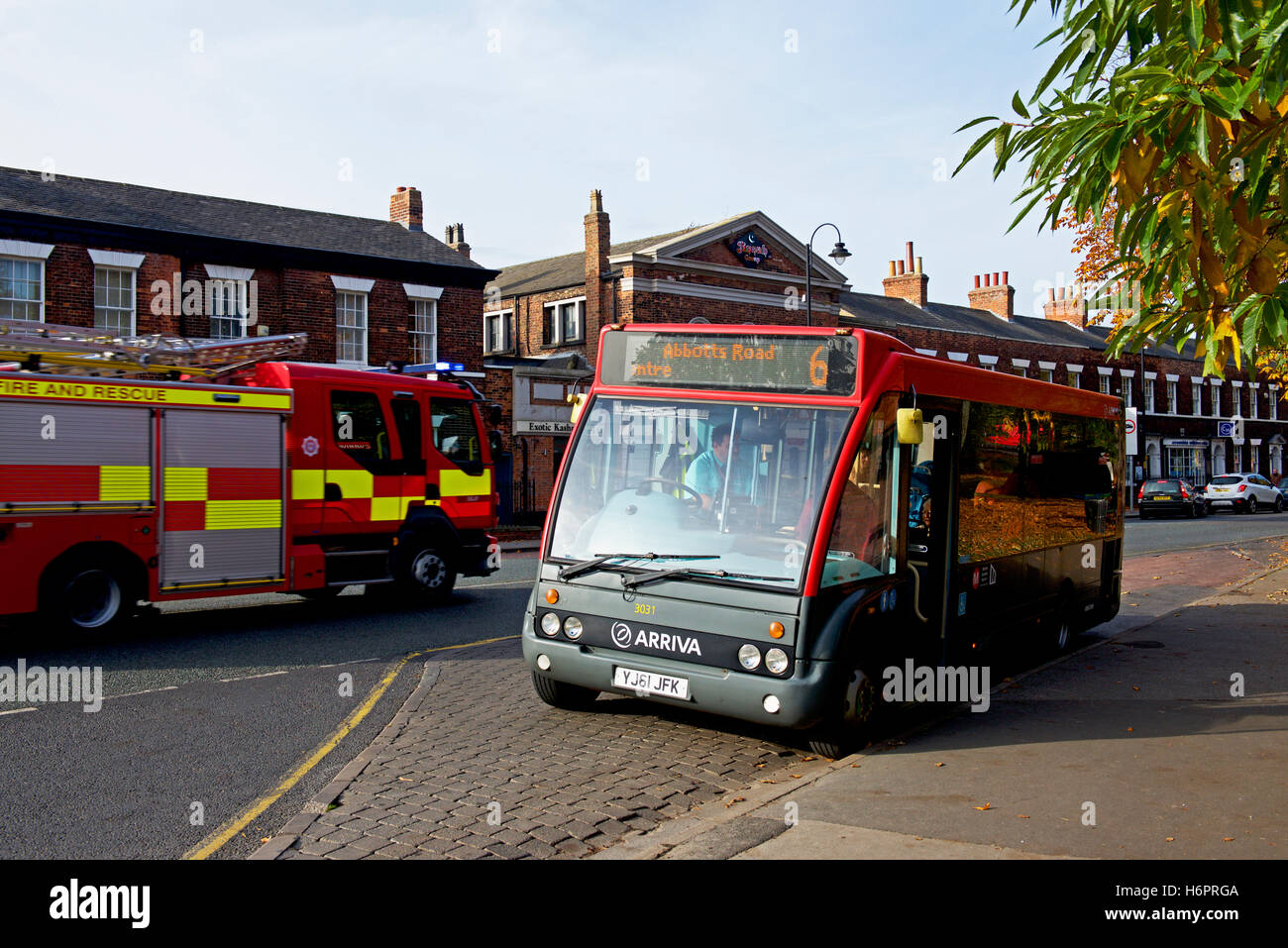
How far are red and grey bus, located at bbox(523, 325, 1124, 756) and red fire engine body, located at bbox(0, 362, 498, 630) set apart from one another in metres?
5.29

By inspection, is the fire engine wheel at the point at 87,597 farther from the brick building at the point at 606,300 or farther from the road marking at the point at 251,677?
the brick building at the point at 606,300

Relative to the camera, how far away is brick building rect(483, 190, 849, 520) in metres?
33.4

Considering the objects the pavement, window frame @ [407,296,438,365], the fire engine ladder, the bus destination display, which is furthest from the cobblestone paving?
window frame @ [407,296,438,365]

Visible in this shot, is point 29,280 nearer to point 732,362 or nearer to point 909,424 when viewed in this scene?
point 732,362

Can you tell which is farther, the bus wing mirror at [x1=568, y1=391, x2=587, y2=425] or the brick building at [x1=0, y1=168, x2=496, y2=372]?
the brick building at [x1=0, y1=168, x2=496, y2=372]

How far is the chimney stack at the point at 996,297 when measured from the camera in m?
58.2

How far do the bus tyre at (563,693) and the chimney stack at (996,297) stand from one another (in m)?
54.3

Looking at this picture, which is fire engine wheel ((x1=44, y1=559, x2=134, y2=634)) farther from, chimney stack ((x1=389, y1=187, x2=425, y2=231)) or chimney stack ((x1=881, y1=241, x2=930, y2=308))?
chimney stack ((x1=881, y1=241, x2=930, y2=308))

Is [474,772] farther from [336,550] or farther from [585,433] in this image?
[336,550]

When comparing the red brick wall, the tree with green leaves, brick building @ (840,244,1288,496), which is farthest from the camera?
brick building @ (840,244,1288,496)

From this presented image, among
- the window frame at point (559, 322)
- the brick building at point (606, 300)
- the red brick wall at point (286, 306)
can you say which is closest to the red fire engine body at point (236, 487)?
the red brick wall at point (286, 306)

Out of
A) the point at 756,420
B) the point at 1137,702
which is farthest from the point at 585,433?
the point at 1137,702
